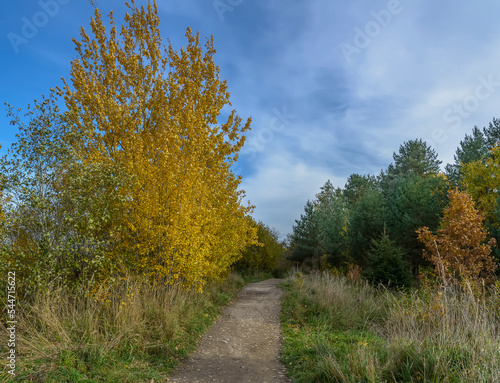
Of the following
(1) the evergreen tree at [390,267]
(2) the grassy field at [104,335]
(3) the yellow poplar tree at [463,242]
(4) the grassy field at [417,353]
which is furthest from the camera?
(1) the evergreen tree at [390,267]

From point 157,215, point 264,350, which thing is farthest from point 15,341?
point 264,350

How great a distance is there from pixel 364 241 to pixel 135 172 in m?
14.7

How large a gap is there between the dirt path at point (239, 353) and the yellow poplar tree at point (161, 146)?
141 centimetres

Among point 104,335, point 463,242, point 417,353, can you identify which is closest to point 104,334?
point 104,335

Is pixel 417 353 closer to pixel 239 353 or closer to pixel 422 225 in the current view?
pixel 239 353

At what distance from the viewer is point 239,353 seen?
547 centimetres

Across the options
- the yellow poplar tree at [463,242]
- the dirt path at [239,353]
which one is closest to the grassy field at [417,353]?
the dirt path at [239,353]

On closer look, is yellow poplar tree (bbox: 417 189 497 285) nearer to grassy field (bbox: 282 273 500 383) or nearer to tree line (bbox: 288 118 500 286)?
tree line (bbox: 288 118 500 286)

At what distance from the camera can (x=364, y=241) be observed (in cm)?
1739

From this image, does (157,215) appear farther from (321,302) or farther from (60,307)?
(321,302)

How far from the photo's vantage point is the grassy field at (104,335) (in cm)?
371

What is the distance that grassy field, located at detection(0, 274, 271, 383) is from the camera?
3.71 m

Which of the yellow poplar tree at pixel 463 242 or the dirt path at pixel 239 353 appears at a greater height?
the yellow poplar tree at pixel 463 242

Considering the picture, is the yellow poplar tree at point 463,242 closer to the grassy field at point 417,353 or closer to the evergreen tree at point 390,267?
the evergreen tree at point 390,267
